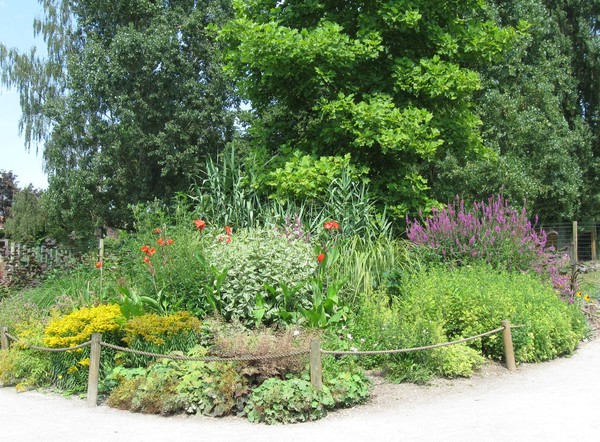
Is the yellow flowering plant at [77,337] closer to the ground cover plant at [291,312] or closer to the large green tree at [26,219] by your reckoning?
the ground cover plant at [291,312]

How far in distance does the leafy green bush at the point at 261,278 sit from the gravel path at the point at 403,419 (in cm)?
162

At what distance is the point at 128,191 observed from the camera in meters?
22.6

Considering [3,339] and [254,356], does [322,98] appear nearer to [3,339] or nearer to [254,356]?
[254,356]

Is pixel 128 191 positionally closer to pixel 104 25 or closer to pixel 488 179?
→ pixel 104 25

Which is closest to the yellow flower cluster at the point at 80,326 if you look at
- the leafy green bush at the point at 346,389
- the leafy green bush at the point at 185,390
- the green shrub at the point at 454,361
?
the leafy green bush at the point at 185,390

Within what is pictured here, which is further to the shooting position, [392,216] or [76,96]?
[76,96]

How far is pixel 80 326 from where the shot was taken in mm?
7203

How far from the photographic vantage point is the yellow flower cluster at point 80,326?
708 cm

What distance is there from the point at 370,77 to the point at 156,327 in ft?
22.5

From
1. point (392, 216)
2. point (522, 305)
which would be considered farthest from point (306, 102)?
point (522, 305)

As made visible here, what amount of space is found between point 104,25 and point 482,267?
783 inches

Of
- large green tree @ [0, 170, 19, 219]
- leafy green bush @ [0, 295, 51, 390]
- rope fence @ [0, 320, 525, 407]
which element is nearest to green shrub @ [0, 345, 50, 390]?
leafy green bush @ [0, 295, 51, 390]

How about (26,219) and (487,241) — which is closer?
(487,241)

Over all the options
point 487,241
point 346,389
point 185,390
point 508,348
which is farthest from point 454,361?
point 185,390
